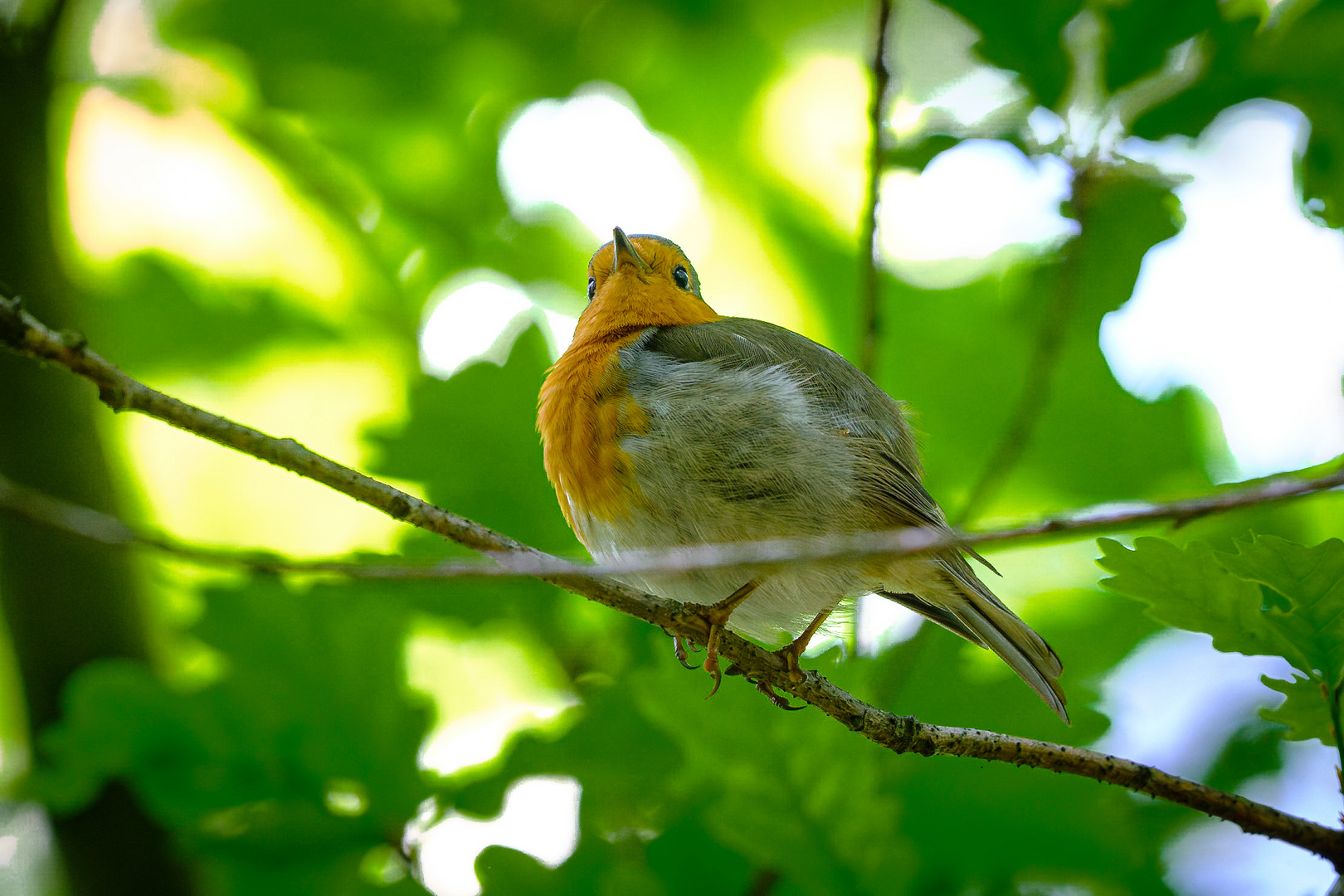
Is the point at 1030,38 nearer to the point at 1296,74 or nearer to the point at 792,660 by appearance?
the point at 1296,74

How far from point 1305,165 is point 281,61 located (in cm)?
377

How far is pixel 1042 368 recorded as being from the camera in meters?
3.26

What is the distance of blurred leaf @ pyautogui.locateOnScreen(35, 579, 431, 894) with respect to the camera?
9.16 feet

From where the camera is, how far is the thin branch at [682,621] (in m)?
1.62

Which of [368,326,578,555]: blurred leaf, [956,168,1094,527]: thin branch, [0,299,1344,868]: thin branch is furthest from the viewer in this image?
[368,326,578,555]: blurred leaf

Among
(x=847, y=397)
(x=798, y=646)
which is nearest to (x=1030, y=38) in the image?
(x=847, y=397)

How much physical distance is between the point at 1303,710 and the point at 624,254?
9.21ft

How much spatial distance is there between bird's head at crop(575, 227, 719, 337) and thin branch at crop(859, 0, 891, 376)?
912mm

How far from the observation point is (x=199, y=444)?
17.6ft

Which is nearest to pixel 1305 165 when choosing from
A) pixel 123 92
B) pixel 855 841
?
pixel 855 841

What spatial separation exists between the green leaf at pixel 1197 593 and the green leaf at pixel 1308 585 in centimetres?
2

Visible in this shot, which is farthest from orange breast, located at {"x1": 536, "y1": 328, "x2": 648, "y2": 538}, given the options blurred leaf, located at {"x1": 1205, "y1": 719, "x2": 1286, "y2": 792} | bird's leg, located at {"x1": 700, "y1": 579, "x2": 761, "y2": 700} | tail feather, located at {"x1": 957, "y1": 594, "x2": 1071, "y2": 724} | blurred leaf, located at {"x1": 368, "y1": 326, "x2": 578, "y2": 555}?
blurred leaf, located at {"x1": 1205, "y1": 719, "x2": 1286, "y2": 792}

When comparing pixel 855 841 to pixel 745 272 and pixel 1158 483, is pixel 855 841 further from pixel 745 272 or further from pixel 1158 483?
pixel 745 272

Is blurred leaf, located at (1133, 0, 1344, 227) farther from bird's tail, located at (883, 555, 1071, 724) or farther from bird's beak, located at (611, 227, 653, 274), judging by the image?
bird's beak, located at (611, 227, 653, 274)
